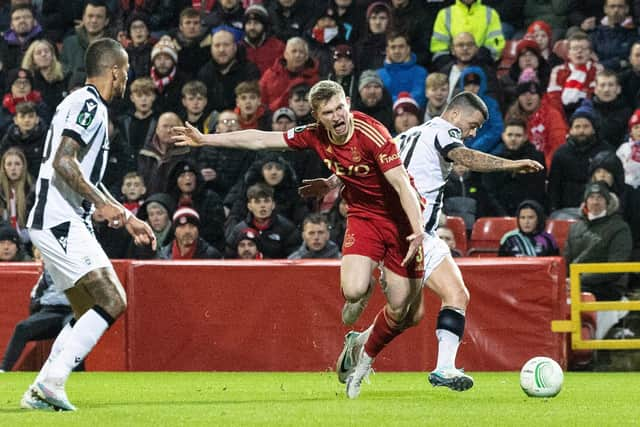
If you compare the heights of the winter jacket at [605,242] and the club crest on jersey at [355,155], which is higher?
the club crest on jersey at [355,155]

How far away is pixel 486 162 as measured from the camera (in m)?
9.66

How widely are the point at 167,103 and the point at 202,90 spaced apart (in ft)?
2.78

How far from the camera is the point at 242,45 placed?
17.4 metres

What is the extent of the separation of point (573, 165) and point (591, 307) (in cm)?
269

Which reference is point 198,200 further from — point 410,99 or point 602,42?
point 602,42

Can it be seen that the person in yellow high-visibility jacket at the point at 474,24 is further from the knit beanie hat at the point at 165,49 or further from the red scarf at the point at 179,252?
the red scarf at the point at 179,252

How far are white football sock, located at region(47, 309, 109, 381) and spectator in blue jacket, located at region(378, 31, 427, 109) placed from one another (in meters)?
8.54

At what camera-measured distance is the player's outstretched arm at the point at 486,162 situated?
9.22 meters

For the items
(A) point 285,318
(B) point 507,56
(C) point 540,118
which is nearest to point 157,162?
(A) point 285,318

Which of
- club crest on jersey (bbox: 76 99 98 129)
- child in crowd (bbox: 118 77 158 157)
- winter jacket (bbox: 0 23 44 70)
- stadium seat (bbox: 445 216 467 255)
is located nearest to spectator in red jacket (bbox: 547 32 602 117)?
stadium seat (bbox: 445 216 467 255)

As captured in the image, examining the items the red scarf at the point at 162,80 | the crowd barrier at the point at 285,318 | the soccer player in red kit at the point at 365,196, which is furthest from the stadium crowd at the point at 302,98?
the soccer player in red kit at the point at 365,196

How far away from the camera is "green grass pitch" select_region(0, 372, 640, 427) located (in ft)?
26.1

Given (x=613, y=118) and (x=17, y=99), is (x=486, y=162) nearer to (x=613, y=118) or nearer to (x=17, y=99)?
(x=613, y=118)

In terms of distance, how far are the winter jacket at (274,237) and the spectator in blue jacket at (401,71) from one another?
270cm
